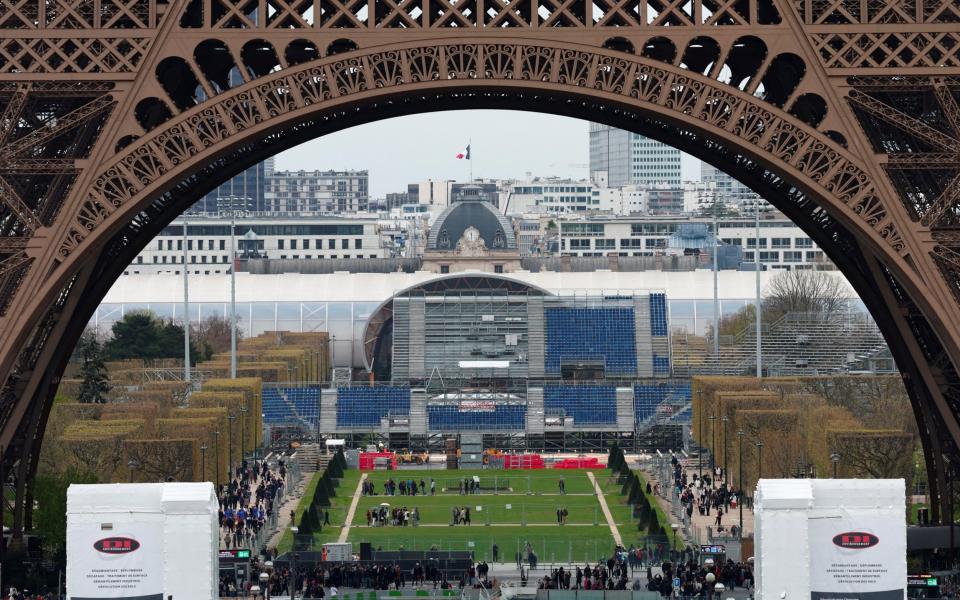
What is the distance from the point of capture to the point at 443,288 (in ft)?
493

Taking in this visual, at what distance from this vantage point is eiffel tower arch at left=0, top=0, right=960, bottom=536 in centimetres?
4369

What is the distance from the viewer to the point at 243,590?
58188 mm

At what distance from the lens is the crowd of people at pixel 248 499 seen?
73.9 metres

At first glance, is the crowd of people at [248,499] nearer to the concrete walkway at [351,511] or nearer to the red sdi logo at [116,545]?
the concrete walkway at [351,511]

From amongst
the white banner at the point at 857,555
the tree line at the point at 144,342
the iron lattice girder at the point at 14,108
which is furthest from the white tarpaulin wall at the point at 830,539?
the tree line at the point at 144,342

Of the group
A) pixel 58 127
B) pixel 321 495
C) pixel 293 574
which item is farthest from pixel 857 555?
pixel 321 495

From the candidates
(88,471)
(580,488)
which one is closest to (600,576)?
(88,471)

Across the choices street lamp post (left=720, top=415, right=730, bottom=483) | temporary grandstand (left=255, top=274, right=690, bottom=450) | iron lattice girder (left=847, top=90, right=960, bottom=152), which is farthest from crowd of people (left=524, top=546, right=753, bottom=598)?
temporary grandstand (left=255, top=274, right=690, bottom=450)

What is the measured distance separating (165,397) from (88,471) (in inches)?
937

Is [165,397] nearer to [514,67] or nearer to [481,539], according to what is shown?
[481,539]

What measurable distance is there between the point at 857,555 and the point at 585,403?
79044mm

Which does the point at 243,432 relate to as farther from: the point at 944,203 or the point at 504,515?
the point at 944,203

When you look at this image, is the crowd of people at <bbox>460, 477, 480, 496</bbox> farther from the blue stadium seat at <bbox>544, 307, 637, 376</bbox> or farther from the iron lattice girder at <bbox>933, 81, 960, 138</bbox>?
the iron lattice girder at <bbox>933, 81, 960, 138</bbox>

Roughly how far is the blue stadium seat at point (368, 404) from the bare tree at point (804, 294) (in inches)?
1447
